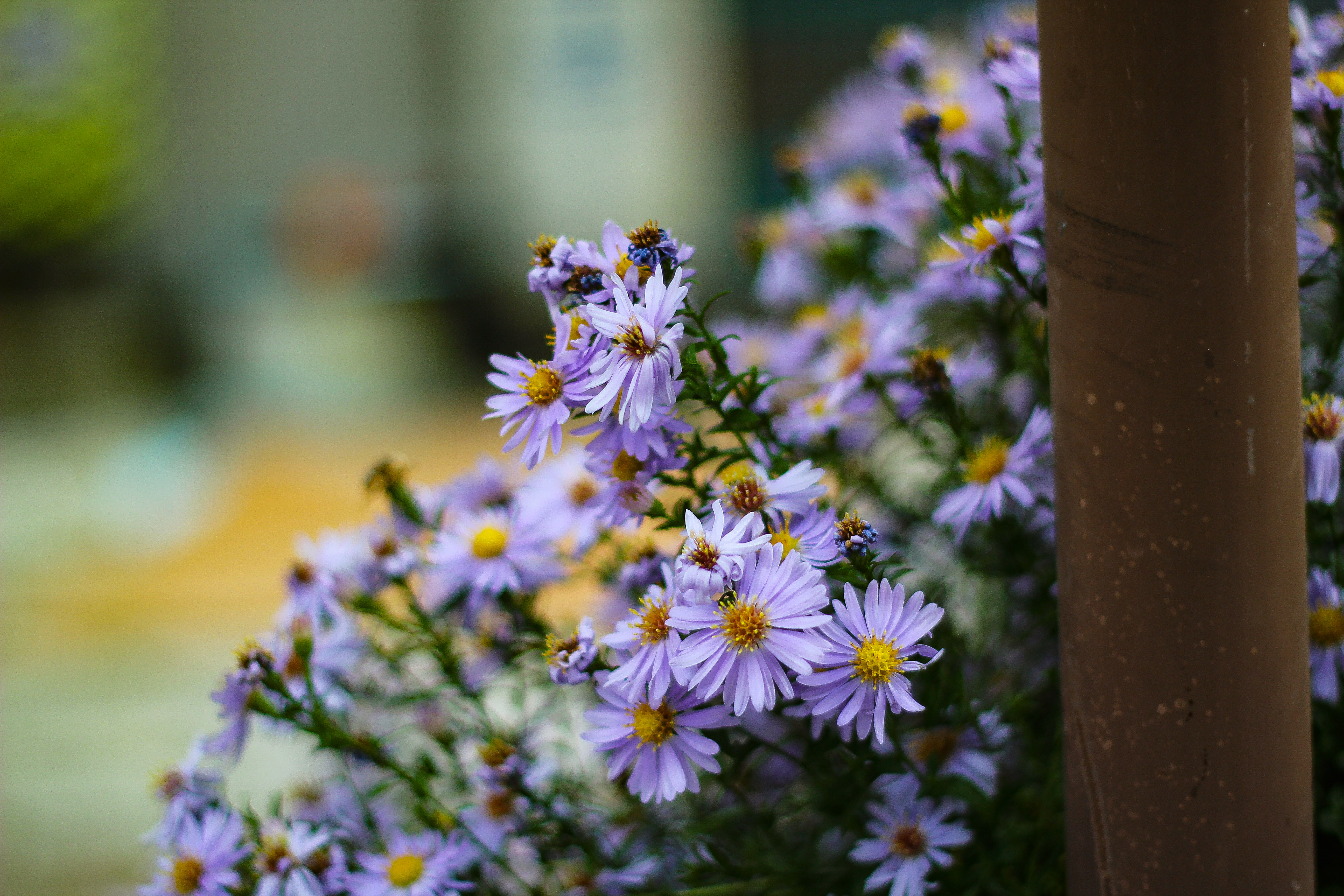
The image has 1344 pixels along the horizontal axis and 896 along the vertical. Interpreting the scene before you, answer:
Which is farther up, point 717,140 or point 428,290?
point 717,140

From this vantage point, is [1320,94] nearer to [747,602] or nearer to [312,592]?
[747,602]

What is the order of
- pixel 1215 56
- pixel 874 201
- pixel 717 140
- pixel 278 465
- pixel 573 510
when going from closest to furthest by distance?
pixel 1215 56 → pixel 573 510 → pixel 874 201 → pixel 278 465 → pixel 717 140

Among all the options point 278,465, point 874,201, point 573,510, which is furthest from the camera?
point 278,465

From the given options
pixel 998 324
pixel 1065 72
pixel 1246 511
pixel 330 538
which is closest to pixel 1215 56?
pixel 1065 72

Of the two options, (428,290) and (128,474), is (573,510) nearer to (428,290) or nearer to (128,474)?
(128,474)

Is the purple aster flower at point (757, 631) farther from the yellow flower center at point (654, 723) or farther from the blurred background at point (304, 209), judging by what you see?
the blurred background at point (304, 209)

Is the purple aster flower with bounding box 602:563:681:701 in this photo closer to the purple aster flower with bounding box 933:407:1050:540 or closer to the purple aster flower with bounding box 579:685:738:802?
the purple aster flower with bounding box 579:685:738:802

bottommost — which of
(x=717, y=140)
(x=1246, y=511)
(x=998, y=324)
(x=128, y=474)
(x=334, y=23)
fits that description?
(x=1246, y=511)
